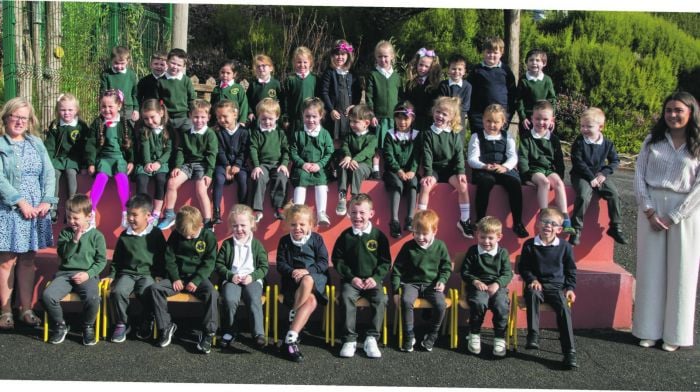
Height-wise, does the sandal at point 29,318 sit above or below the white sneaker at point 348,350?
above

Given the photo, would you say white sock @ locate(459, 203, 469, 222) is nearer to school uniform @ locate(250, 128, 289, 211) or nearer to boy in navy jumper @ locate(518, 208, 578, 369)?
boy in navy jumper @ locate(518, 208, 578, 369)

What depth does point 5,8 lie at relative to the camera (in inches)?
354

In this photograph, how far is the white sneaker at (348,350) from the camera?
5656mm

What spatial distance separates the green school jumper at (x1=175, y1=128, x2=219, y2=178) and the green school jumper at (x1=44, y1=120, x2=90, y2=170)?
2.79 feet

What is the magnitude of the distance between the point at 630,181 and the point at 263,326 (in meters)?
7.91

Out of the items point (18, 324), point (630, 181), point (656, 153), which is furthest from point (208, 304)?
point (630, 181)

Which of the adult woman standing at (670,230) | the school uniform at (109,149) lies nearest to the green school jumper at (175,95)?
the school uniform at (109,149)

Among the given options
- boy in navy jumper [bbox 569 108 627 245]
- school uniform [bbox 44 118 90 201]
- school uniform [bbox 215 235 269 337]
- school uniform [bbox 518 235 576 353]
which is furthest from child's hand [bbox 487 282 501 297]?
school uniform [bbox 44 118 90 201]

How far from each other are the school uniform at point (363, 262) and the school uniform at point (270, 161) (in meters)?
0.98

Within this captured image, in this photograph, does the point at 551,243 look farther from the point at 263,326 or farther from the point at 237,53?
the point at 237,53

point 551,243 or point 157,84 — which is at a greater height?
point 157,84

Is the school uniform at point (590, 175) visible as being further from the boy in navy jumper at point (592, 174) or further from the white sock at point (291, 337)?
the white sock at point (291, 337)

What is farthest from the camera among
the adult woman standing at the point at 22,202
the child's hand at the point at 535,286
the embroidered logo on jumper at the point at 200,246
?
the adult woman standing at the point at 22,202

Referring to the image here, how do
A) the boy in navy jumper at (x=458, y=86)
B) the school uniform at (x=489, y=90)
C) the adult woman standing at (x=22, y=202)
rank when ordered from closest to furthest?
the adult woman standing at (x=22, y=202) < the boy in navy jumper at (x=458, y=86) < the school uniform at (x=489, y=90)
